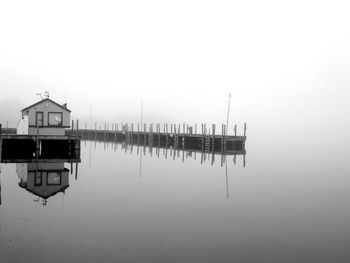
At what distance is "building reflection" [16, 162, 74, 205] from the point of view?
20.7 meters

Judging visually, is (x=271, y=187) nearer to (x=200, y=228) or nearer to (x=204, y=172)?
(x=204, y=172)

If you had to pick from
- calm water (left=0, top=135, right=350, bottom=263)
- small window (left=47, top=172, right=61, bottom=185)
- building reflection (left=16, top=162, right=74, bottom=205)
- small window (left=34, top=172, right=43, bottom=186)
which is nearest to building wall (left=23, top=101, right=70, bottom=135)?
building reflection (left=16, top=162, right=74, bottom=205)

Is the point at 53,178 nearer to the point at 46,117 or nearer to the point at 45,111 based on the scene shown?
the point at 46,117

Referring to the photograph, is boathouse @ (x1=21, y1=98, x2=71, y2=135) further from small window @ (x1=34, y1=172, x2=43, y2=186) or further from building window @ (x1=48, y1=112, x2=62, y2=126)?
small window @ (x1=34, y1=172, x2=43, y2=186)

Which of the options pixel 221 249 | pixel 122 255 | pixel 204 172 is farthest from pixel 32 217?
pixel 204 172

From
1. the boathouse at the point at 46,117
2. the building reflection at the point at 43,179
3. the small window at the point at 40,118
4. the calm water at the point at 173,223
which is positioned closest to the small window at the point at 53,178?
the building reflection at the point at 43,179

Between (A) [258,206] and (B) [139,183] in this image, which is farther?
(B) [139,183]

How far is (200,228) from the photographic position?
1383 centimetres

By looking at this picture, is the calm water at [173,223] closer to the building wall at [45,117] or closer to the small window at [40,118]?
the building wall at [45,117]

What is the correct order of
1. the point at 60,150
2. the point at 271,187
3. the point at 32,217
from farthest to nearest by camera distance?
1. the point at 60,150
2. the point at 271,187
3. the point at 32,217

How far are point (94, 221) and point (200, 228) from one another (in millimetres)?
4051

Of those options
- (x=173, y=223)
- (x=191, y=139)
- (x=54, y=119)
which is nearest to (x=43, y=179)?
(x=173, y=223)

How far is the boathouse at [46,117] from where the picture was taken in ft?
136

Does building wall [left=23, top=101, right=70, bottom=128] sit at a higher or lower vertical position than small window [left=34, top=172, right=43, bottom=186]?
higher
